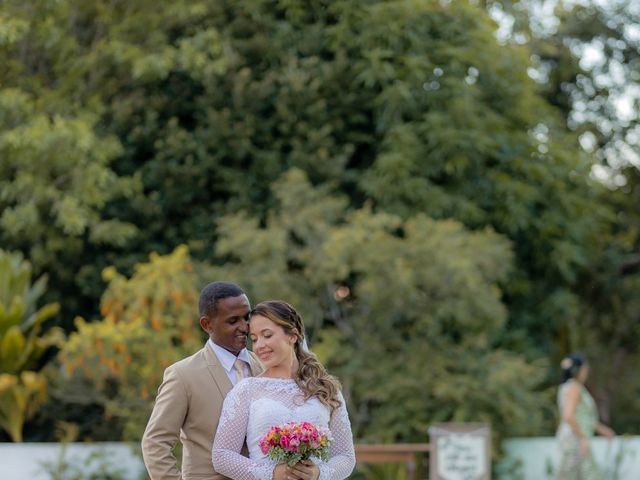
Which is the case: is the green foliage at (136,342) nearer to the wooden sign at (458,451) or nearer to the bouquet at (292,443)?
the wooden sign at (458,451)

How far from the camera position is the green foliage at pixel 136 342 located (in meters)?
17.2

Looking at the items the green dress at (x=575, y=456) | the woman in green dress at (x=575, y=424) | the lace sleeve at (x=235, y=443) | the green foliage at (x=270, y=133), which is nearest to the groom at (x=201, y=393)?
the lace sleeve at (x=235, y=443)

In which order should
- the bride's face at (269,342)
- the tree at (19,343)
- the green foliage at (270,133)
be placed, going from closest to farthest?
the bride's face at (269,342) < the tree at (19,343) < the green foliage at (270,133)

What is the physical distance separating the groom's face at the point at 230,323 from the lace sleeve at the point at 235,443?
0.21 meters

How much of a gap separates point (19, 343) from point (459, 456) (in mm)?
6646

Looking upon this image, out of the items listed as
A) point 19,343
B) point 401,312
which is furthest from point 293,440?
point 19,343

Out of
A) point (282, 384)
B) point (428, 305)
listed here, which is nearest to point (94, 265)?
point (428, 305)

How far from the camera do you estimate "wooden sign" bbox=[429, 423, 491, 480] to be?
14547 mm

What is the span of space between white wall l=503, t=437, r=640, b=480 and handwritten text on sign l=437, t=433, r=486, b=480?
2.35 metres

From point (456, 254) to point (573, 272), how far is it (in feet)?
15.8

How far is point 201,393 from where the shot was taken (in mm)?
5648

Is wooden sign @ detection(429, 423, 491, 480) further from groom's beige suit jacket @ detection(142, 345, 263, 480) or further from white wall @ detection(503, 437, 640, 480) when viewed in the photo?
groom's beige suit jacket @ detection(142, 345, 263, 480)

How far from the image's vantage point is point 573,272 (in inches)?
867

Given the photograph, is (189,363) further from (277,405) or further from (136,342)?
(136,342)
